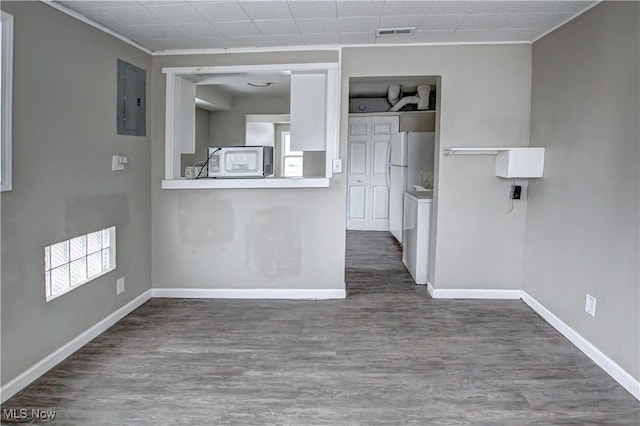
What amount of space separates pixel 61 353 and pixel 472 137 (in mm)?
3490

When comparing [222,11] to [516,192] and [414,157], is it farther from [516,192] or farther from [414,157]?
[414,157]

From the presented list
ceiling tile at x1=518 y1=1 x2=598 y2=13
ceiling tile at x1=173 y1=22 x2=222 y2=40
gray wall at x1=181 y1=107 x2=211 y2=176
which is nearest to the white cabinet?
ceiling tile at x1=518 y1=1 x2=598 y2=13

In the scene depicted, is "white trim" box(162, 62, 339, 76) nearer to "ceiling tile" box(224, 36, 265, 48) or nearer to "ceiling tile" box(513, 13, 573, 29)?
"ceiling tile" box(224, 36, 265, 48)

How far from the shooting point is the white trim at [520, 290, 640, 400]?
2.61m

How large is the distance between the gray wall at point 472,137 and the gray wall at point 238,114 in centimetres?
387

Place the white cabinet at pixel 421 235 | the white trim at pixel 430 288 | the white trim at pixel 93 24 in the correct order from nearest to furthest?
the white trim at pixel 93 24 → the white trim at pixel 430 288 → the white cabinet at pixel 421 235

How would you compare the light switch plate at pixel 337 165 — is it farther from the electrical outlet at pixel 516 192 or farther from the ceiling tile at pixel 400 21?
the electrical outlet at pixel 516 192

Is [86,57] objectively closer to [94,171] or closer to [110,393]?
[94,171]

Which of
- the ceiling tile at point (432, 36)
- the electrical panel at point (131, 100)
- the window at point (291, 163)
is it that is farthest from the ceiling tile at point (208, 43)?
the window at point (291, 163)

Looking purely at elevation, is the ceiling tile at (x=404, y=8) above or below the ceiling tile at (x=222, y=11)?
above

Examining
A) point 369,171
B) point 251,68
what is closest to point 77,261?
point 251,68

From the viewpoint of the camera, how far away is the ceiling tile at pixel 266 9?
3.05 m

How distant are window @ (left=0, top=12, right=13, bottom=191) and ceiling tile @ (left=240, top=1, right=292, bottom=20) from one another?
130cm

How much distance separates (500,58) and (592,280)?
6.65 ft
